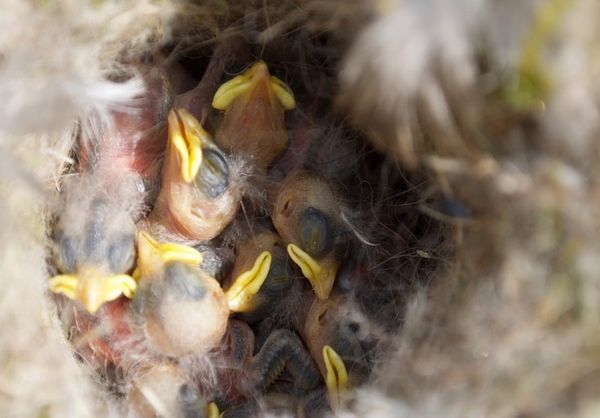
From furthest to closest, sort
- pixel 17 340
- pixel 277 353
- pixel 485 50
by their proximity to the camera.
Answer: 1. pixel 277 353
2. pixel 17 340
3. pixel 485 50

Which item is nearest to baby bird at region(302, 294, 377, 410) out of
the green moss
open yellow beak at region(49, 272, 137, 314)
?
open yellow beak at region(49, 272, 137, 314)

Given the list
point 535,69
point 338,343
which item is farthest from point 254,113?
point 535,69

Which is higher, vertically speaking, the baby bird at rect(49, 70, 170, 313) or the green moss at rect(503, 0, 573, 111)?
the green moss at rect(503, 0, 573, 111)

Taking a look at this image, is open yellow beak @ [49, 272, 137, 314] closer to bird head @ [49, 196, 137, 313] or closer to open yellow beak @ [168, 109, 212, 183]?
bird head @ [49, 196, 137, 313]

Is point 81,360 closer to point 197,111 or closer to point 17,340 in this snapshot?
point 17,340

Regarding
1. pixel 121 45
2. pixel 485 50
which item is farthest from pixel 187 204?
pixel 485 50

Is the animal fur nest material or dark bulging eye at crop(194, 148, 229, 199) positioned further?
dark bulging eye at crop(194, 148, 229, 199)

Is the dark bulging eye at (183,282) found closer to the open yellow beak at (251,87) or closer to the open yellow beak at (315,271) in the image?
the open yellow beak at (315,271)

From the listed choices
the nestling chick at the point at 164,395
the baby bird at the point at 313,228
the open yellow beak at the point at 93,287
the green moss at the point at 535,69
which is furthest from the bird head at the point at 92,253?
the green moss at the point at 535,69

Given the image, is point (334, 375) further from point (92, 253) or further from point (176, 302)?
point (92, 253)
